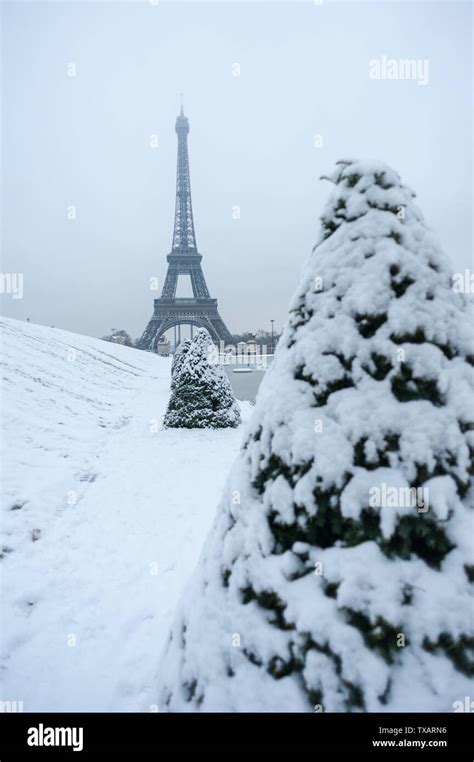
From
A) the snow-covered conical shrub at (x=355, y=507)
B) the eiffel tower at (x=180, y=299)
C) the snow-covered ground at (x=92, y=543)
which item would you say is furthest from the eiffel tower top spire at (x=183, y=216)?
the snow-covered conical shrub at (x=355, y=507)

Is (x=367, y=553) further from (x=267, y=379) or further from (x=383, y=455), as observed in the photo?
(x=267, y=379)

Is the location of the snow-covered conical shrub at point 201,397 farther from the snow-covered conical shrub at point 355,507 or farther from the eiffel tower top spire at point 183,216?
the eiffel tower top spire at point 183,216

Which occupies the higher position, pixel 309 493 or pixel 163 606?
pixel 309 493

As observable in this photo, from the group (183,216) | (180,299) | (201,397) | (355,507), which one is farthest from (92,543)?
(183,216)

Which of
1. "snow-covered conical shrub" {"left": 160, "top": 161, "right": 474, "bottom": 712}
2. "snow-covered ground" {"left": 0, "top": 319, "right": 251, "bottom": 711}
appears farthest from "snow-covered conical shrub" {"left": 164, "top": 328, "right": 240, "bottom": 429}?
"snow-covered conical shrub" {"left": 160, "top": 161, "right": 474, "bottom": 712}

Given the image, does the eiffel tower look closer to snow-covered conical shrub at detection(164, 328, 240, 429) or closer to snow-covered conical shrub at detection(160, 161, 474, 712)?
snow-covered conical shrub at detection(164, 328, 240, 429)
